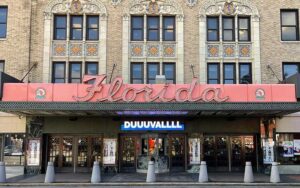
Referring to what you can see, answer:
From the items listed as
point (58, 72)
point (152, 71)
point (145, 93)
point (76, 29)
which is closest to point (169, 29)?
point (152, 71)

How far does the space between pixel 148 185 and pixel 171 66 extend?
9.18 m

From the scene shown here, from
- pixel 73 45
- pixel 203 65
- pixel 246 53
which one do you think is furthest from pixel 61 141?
pixel 246 53

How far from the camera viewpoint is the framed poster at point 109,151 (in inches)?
1005

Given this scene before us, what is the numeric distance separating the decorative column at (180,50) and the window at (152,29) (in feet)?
4.72

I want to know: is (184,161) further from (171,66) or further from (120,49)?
(120,49)

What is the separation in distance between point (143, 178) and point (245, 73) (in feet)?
32.6

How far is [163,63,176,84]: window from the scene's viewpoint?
85.8 feet

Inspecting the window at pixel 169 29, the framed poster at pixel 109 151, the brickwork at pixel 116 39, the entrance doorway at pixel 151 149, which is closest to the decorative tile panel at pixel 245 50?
the brickwork at pixel 116 39

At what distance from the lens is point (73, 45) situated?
2620 centimetres

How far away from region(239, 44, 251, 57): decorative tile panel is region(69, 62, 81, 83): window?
10.8 meters

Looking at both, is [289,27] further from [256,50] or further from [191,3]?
[191,3]

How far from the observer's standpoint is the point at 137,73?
85.9 ft

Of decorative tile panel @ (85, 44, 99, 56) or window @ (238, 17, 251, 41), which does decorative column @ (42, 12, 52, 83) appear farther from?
window @ (238, 17, 251, 41)

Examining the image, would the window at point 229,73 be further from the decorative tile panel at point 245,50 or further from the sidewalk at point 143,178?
the sidewalk at point 143,178
